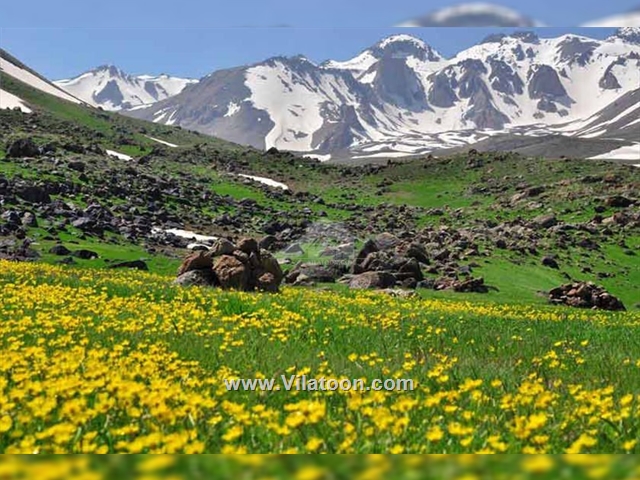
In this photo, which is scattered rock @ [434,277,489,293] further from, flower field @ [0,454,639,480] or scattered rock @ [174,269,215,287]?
flower field @ [0,454,639,480]

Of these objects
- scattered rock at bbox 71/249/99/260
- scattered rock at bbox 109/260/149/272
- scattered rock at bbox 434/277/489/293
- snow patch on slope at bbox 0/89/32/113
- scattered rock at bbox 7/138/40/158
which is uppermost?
snow patch on slope at bbox 0/89/32/113

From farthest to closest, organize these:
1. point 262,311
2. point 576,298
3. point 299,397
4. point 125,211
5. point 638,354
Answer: point 125,211
point 576,298
point 262,311
point 638,354
point 299,397

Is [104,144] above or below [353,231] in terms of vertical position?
above

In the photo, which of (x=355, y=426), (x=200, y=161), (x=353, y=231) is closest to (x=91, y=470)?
(x=355, y=426)

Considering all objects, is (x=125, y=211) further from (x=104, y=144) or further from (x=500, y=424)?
(x=104, y=144)

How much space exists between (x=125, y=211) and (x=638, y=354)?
52.8 meters

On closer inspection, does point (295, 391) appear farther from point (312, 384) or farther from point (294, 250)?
point (294, 250)

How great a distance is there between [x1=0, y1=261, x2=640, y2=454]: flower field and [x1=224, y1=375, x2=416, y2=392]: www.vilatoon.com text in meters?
0.10

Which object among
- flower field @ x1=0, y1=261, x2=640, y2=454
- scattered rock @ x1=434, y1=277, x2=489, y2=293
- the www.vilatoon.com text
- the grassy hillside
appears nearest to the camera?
flower field @ x1=0, y1=261, x2=640, y2=454

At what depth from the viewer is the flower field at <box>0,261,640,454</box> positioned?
412 cm

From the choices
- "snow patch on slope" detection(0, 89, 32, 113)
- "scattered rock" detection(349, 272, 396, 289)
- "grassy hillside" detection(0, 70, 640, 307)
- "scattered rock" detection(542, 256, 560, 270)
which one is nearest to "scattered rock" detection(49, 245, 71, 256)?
"grassy hillside" detection(0, 70, 640, 307)

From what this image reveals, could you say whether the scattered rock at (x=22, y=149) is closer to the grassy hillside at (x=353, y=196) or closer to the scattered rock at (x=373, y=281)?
the grassy hillside at (x=353, y=196)

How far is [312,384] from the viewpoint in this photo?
6.21 meters

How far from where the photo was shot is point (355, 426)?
15.1 ft
